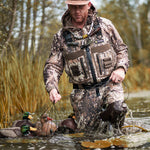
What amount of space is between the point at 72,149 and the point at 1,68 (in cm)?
253

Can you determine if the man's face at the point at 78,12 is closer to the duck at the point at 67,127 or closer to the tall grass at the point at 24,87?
the tall grass at the point at 24,87

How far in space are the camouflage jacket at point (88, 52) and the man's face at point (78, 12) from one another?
0.16m

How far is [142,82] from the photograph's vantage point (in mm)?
14781

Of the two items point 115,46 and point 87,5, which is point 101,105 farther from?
point 87,5

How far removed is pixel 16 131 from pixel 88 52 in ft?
5.40

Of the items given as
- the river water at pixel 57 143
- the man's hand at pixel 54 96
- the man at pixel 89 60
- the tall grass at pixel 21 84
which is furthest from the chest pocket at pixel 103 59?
the tall grass at pixel 21 84

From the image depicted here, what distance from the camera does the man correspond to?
4.43 meters

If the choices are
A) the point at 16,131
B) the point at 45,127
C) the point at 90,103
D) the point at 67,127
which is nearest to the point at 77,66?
the point at 90,103

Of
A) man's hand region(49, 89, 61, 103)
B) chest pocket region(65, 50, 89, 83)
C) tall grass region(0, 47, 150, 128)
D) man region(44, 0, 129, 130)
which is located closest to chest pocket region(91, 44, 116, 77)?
man region(44, 0, 129, 130)

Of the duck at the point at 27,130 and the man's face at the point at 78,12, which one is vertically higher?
the man's face at the point at 78,12

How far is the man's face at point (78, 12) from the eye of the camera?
14.1ft

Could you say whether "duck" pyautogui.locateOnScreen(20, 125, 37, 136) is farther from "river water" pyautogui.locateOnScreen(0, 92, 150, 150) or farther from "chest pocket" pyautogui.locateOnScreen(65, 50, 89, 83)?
"chest pocket" pyautogui.locateOnScreen(65, 50, 89, 83)

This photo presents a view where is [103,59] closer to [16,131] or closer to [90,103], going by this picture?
[90,103]

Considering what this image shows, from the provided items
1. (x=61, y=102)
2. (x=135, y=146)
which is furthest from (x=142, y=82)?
(x=135, y=146)
